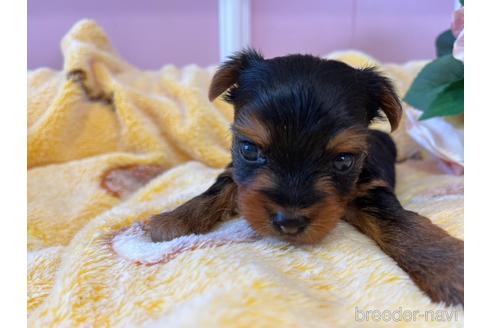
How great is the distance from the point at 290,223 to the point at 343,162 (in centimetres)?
33

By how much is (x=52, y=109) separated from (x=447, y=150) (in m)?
2.45

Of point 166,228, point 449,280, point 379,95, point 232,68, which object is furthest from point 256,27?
point 449,280

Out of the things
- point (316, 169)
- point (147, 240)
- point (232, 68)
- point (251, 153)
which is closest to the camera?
point (316, 169)

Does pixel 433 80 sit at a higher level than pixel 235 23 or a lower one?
lower

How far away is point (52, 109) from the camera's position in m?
2.92

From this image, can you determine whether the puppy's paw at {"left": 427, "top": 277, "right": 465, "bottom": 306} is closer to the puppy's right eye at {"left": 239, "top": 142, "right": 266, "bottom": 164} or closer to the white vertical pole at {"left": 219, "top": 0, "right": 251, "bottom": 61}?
the puppy's right eye at {"left": 239, "top": 142, "right": 266, "bottom": 164}

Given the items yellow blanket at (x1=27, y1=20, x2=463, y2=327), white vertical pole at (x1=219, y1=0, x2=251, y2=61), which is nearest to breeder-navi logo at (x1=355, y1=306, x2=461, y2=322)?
yellow blanket at (x1=27, y1=20, x2=463, y2=327)

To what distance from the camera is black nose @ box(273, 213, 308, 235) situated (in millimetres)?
1354

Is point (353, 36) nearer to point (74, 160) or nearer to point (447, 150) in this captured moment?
point (447, 150)

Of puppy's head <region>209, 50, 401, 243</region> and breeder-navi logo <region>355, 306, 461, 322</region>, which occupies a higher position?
puppy's head <region>209, 50, 401, 243</region>

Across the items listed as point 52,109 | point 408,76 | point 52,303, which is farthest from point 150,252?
point 408,76

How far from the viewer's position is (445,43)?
250 cm

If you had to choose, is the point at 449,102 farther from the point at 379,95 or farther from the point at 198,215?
the point at 198,215

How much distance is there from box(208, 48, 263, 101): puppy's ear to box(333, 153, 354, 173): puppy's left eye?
1.73 feet
